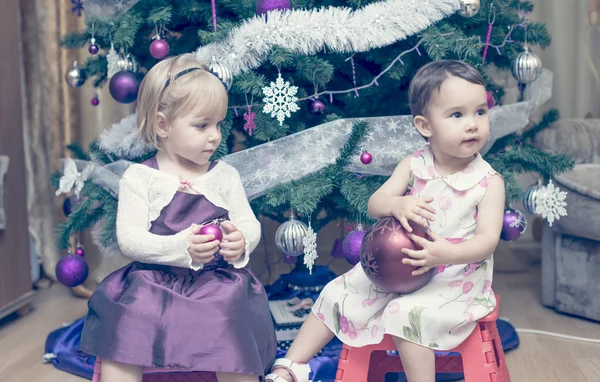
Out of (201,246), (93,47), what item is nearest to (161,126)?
(201,246)

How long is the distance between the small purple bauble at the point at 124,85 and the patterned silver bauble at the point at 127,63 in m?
0.04

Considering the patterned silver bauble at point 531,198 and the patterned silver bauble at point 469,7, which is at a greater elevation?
the patterned silver bauble at point 469,7

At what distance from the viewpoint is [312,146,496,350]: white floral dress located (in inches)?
50.4

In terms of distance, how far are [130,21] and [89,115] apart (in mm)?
812

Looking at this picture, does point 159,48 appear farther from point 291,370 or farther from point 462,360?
point 462,360

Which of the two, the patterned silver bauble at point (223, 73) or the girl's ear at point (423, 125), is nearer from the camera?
the girl's ear at point (423, 125)

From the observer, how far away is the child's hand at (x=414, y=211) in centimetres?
129

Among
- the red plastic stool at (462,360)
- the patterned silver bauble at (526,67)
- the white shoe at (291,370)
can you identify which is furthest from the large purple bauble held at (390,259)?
the patterned silver bauble at (526,67)

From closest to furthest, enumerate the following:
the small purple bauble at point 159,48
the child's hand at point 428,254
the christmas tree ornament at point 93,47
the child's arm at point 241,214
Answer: the child's hand at point 428,254 < the child's arm at point 241,214 < the small purple bauble at point 159,48 < the christmas tree ornament at point 93,47

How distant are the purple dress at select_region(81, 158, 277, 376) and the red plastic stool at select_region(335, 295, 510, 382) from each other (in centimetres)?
17

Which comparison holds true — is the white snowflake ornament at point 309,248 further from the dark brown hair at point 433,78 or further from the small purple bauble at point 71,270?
the small purple bauble at point 71,270

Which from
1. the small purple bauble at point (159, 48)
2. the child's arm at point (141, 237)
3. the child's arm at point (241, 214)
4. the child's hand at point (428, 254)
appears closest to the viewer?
the child's hand at point (428, 254)

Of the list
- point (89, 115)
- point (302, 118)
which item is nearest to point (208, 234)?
point (302, 118)

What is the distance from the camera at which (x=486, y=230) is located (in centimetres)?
133
